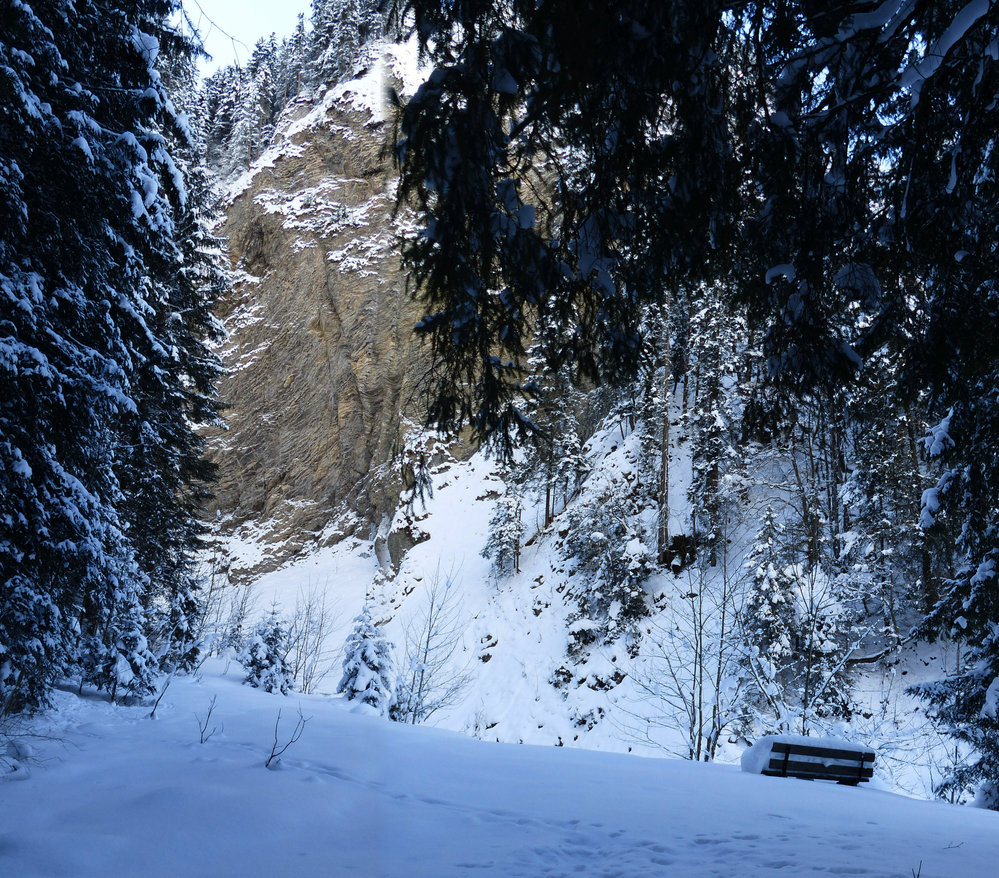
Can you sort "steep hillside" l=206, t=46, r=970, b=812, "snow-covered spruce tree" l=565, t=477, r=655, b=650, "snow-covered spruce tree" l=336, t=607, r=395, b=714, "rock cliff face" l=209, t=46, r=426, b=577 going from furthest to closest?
"rock cliff face" l=209, t=46, r=426, b=577 → "snow-covered spruce tree" l=565, t=477, r=655, b=650 → "steep hillside" l=206, t=46, r=970, b=812 → "snow-covered spruce tree" l=336, t=607, r=395, b=714

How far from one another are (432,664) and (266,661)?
609cm

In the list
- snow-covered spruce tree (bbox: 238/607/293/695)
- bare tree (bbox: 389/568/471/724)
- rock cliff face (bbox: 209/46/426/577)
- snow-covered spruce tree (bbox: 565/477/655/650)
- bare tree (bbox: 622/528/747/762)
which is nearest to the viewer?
snow-covered spruce tree (bbox: 238/607/293/695)

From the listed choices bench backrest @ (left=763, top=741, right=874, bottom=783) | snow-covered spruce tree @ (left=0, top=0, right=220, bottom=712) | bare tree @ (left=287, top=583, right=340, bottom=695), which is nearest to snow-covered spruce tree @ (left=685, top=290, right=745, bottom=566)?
bench backrest @ (left=763, top=741, right=874, bottom=783)

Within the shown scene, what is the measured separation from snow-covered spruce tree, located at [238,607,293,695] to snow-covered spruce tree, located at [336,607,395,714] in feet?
4.21

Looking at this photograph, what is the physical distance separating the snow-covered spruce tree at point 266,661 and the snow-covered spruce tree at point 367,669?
1.28 m

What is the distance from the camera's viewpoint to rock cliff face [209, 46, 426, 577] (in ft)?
109

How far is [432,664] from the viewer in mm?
17594

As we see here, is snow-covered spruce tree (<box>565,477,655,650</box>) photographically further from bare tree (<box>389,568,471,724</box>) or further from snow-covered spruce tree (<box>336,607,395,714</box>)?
snow-covered spruce tree (<box>336,607,395,714</box>)

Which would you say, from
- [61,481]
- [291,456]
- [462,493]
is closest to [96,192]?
[61,481]

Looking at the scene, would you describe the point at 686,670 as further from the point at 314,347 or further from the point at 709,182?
the point at 314,347

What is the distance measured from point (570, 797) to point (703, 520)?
16.4 meters

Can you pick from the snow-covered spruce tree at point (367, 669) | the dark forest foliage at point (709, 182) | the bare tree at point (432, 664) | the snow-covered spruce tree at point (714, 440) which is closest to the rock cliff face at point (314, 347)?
the bare tree at point (432, 664)

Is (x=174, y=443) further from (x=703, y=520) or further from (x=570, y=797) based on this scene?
(x=703, y=520)

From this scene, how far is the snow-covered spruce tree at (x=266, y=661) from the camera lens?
1227cm
